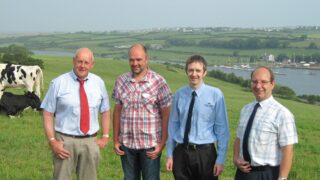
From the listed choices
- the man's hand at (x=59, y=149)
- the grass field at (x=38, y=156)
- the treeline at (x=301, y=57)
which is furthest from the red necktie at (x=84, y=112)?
the treeline at (x=301, y=57)

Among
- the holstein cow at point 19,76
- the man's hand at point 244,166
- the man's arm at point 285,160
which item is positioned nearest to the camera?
the man's arm at point 285,160

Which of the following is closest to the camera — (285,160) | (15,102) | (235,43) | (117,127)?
(285,160)

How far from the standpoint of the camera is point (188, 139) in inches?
232

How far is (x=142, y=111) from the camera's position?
6180 millimetres

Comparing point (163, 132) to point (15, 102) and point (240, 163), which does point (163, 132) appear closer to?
point (240, 163)

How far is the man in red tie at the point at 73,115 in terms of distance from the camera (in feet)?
19.6

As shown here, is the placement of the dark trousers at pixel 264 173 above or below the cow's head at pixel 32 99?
above

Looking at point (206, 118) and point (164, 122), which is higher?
point (206, 118)

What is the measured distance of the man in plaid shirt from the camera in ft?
20.2

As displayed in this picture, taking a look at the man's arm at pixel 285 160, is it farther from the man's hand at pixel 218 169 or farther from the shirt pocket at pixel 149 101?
the shirt pocket at pixel 149 101

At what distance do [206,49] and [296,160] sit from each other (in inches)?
6199

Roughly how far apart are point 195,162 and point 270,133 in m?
1.11

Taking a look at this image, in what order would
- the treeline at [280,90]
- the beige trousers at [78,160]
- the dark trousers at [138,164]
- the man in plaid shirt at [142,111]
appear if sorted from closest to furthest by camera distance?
the beige trousers at [78,160] < the man in plaid shirt at [142,111] < the dark trousers at [138,164] < the treeline at [280,90]

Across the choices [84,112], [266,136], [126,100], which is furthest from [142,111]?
[266,136]
